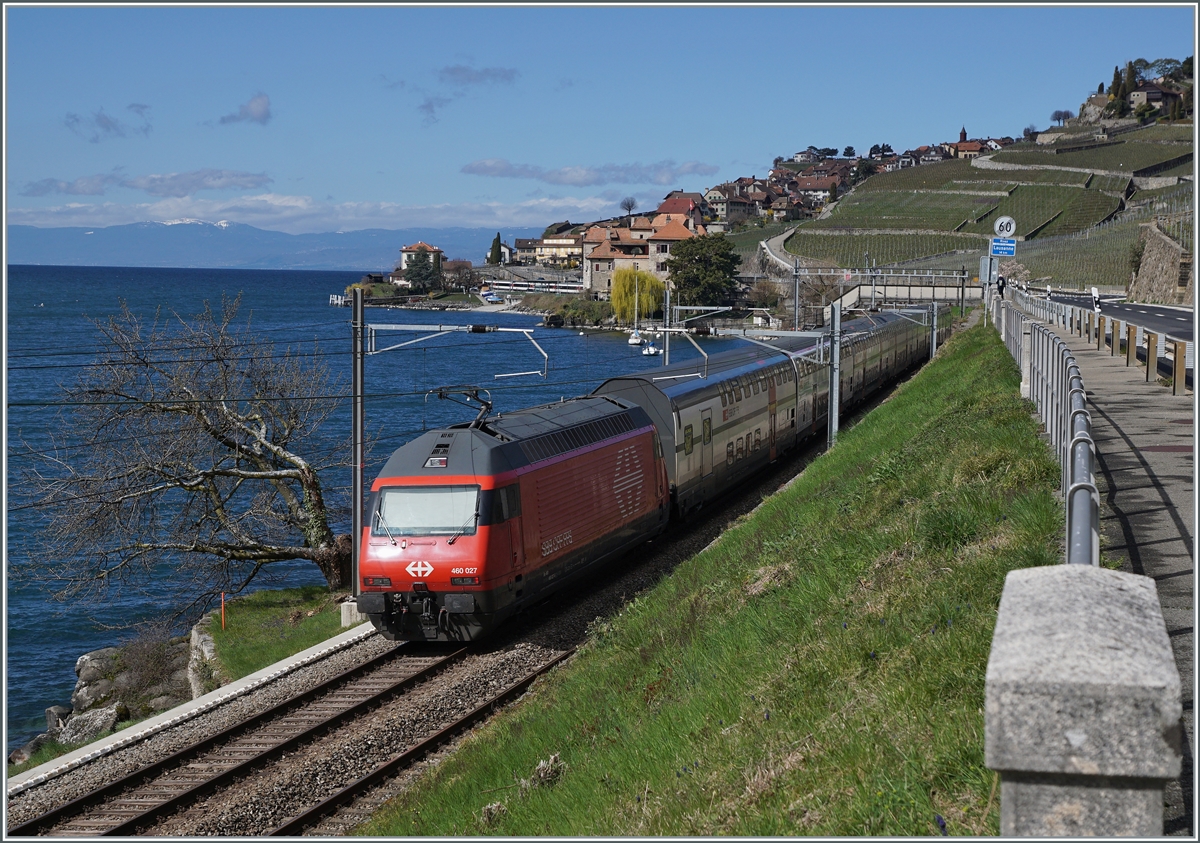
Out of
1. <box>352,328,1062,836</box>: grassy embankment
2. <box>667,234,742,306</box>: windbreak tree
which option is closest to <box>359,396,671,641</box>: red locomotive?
<box>352,328,1062,836</box>: grassy embankment

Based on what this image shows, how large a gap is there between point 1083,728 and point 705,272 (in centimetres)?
12981

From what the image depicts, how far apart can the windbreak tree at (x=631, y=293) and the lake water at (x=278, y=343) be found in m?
4.00

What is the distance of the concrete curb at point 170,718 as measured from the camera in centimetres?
1518

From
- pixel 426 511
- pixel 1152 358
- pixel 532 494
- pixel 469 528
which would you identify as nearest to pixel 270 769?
pixel 469 528

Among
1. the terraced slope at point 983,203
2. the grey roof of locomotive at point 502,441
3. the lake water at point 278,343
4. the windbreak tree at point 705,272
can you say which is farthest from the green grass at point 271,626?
the windbreak tree at point 705,272

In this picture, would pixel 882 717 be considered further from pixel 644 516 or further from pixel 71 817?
pixel 644 516

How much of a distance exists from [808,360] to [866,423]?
299 centimetres

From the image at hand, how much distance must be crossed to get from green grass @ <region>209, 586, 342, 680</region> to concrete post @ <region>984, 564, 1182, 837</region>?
22479 mm

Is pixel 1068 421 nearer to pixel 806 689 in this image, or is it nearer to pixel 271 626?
pixel 806 689

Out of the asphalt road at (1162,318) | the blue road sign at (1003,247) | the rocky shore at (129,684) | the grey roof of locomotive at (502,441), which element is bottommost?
the rocky shore at (129,684)

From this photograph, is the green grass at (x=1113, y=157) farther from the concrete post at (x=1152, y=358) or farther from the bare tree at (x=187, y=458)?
the bare tree at (x=187, y=458)

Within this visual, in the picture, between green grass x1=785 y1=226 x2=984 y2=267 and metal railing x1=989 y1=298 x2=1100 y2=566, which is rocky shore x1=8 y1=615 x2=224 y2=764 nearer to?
metal railing x1=989 y1=298 x2=1100 y2=566

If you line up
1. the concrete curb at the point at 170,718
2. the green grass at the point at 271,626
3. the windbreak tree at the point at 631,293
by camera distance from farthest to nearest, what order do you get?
1. the windbreak tree at the point at 631,293
2. the green grass at the point at 271,626
3. the concrete curb at the point at 170,718

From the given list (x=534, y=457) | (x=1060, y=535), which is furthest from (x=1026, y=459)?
(x=534, y=457)
